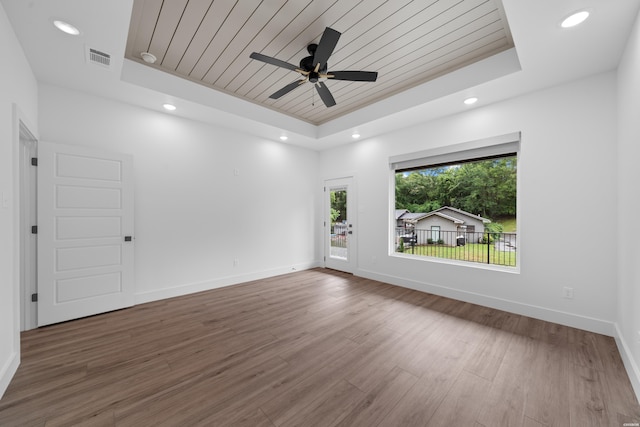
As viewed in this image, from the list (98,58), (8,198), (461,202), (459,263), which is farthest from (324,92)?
(459,263)

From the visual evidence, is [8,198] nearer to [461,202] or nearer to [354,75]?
[354,75]

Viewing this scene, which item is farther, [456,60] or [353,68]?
[353,68]

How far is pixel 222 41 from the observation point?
274cm

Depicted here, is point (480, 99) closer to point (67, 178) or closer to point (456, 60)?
point (456, 60)

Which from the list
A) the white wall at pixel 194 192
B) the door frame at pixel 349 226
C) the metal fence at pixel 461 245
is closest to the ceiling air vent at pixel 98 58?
the white wall at pixel 194 192

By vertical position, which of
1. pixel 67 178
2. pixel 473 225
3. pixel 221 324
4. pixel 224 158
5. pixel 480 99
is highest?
pixel 480 99

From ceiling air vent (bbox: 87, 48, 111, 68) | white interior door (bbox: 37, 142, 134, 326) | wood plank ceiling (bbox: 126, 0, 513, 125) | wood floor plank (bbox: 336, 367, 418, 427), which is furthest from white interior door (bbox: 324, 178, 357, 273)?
ceiling air vent (bbox: 87, 48, 111, 68)

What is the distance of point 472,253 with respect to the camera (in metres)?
4.06

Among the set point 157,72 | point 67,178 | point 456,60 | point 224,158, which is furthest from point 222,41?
point 456,60

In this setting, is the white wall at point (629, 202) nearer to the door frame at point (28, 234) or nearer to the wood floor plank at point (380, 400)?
the wood floor plank at point (380, 400)

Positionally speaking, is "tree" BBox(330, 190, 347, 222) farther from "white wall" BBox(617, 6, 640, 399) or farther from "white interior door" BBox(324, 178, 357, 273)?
"white wall" BBox(617, 6, 640, 399)

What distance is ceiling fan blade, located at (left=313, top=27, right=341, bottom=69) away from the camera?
6.95 feet

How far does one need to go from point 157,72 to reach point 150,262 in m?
2.59

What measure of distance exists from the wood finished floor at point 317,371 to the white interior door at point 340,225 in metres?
2.12
